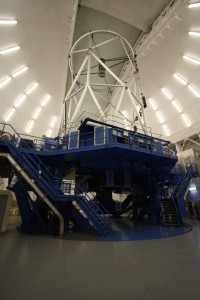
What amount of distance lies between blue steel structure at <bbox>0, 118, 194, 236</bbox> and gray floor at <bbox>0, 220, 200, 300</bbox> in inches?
112

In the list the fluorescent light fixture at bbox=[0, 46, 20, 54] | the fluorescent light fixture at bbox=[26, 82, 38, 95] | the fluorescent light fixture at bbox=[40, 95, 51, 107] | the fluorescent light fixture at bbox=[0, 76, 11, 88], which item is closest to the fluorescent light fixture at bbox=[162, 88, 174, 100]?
the fluorescent light fixture at bbox=[40, 95, 51, 107]

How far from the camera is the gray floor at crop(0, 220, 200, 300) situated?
10.6 ft

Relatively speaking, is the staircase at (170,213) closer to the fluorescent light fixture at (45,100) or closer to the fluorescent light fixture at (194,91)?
the fluorescent light fixture at (194,91)

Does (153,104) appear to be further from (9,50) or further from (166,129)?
(9,50)

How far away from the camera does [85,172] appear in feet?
43.9

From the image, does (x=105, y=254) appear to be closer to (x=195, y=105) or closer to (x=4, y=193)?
(x=4, y=193)

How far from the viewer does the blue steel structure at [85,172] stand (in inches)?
357

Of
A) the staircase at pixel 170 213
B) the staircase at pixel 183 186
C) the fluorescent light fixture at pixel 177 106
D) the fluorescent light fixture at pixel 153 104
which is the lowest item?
the staircase at pixel 170 213

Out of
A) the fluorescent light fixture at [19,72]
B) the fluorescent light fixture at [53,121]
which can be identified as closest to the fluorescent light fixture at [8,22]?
the fluorescent light fixture at [19,72]

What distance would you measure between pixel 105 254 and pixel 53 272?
7.41ft

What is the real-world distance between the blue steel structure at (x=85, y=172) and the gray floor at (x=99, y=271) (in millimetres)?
2853

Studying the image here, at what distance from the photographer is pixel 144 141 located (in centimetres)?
1119

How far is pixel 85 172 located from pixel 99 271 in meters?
9.26

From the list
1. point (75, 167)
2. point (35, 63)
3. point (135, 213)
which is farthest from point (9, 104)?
point (135, 213)
